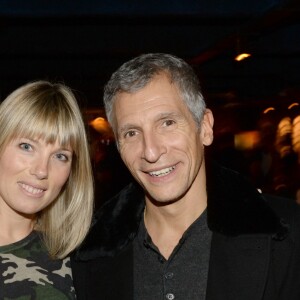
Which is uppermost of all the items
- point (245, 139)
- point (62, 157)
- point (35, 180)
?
point (245, 139)

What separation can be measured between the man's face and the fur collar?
6.1 inches

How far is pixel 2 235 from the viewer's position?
2.29 meters

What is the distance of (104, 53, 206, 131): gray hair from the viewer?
2.18m

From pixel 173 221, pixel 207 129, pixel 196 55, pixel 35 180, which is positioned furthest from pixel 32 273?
pixel 196 55

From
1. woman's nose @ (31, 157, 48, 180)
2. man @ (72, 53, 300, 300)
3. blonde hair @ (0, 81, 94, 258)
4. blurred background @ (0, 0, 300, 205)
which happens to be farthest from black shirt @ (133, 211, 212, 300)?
blurred background @ (0, 0, 300, 205)

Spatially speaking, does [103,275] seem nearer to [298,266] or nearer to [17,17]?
[298,266]

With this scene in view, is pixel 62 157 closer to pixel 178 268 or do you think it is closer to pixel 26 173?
pixel 26 173

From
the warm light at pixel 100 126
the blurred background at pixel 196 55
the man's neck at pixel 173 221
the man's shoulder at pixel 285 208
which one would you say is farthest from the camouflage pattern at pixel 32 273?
the warm light at pixel 100 126

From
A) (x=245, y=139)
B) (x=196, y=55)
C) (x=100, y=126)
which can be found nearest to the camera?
(x=245, y=139)

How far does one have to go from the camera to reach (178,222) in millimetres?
2242

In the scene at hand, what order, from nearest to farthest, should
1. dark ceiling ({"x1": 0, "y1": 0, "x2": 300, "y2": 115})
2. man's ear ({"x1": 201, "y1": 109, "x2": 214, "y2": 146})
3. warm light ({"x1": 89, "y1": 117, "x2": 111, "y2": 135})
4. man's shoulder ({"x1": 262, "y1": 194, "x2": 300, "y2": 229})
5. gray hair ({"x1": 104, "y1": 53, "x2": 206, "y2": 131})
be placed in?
man's shoulder ({"x1": 262, "y1": 194, "x2": 300, "y2": 229}) → gray hair ({"x1": 104, "y1": 53, "x2": 206, "y2": 131}) → man's ear ({"x1": 201, "y1": 109, "x2": 214, "y2": 146}) → dark ceiling ({"x1": 0, "y1": 0, "x2": 300, "y2": 115}) → warm light ({"x1": 89, "y1": 117, "x2": 111, "y2": 135})

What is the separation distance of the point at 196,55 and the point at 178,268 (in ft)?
20.8

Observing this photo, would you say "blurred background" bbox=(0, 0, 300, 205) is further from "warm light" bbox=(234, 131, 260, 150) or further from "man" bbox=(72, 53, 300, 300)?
"man" bbox=(72, 53, 300, 300)

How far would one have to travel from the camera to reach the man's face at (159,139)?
2109 mm
